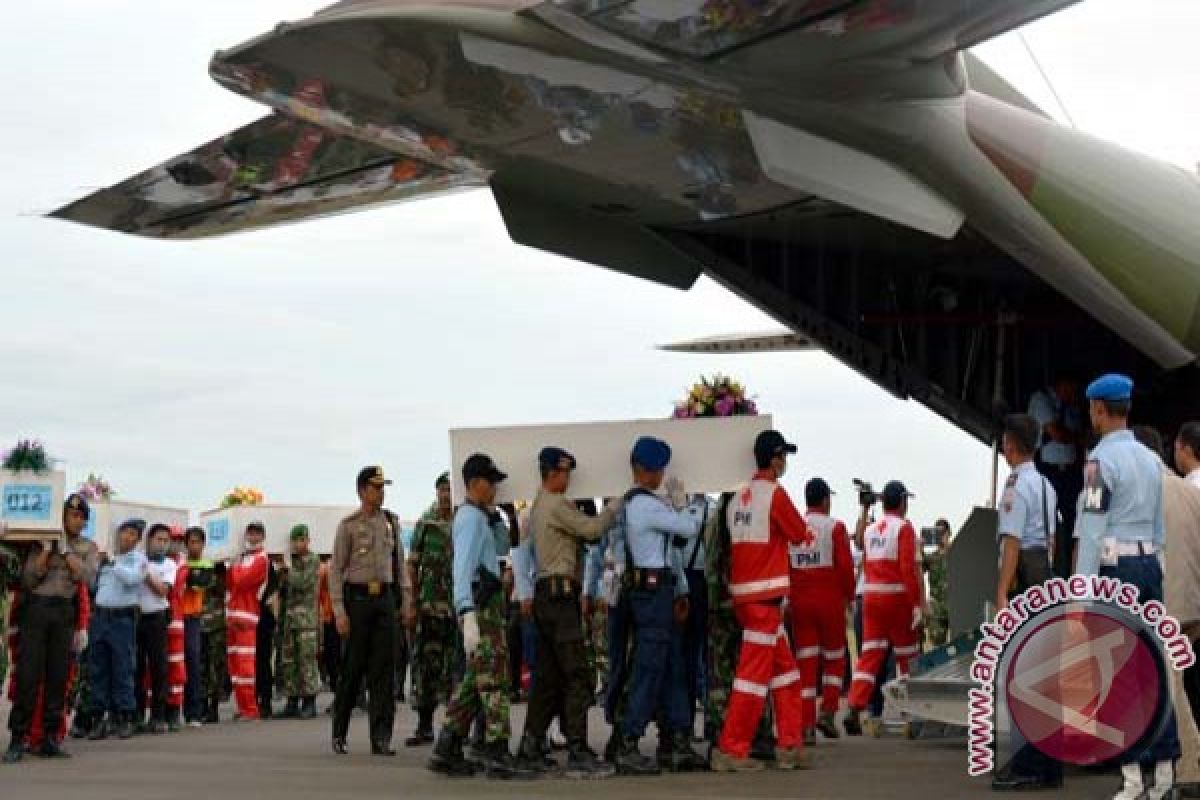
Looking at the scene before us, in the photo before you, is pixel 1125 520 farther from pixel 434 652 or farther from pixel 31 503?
pixel 31 503

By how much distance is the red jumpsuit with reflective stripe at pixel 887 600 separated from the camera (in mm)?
13062

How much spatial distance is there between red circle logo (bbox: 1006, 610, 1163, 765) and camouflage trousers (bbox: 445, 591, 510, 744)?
9.74 feet

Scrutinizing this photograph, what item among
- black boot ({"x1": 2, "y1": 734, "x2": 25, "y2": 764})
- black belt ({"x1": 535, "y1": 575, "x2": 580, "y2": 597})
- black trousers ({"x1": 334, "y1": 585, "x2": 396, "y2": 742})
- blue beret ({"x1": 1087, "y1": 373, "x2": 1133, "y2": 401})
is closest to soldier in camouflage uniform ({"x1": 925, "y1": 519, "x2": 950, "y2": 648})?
black trousers ({"x1": 334, "y1": 585, "x2": 396, "y2": 742})

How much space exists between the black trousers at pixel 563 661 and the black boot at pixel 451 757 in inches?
17.7

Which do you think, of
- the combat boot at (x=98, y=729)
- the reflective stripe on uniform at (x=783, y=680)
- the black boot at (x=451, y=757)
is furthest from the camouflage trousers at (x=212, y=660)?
the reflective stripe on uniform at (x=783, y=680)

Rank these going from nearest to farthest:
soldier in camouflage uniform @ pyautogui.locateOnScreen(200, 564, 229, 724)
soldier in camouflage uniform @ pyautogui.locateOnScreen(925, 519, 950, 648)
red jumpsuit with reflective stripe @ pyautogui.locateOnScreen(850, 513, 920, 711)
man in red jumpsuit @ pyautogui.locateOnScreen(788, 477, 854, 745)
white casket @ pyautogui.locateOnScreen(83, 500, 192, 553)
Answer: man in red jumpsuit @ pyautogui.locateOnScreen(788, 477, 854, 745)
red jumpsuit with reflective stripe @ pyautogui.locateOnScreen(850, 513, 920, 711)
soldier in camouflage uniform @ pyautogui.locateOnScreen(200, 564, 229, 724)
soldier in camouflage uniform @ pyautogui.locateOnScreen(925, 519, 950, 648)
white casket @ pyautogui.locateOnScreen(83, 500, 192, 553)

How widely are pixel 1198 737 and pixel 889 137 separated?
3.91 m

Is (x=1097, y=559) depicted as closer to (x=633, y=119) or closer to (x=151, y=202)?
(x=633, y=119)

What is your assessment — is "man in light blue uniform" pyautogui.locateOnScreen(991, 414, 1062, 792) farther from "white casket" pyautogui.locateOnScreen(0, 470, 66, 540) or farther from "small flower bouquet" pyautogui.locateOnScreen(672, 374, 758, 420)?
"white casket" pyautogui.locateOnScreen(0, 470, 66, 540)

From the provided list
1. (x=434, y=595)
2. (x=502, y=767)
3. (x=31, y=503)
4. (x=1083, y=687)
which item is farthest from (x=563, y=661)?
(x=31, y=503)

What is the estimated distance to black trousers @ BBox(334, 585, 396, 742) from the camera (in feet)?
38.6

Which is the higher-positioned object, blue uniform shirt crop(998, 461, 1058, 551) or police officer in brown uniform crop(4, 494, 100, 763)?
blue uniform shirt crop(998, 461, 1058, 551)

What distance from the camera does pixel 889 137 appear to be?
10281 mm

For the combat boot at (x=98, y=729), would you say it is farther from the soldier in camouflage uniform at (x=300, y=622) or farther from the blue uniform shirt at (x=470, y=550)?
the blue uniform shirt at (x=470, y=550)
